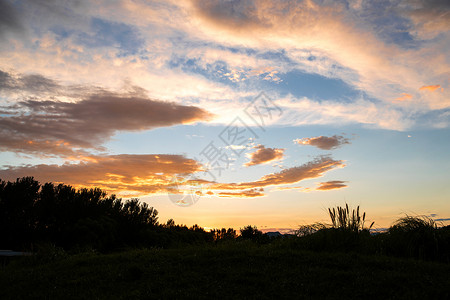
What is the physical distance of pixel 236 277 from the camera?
26.8 feet

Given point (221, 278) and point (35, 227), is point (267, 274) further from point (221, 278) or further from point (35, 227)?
point (35, 227)

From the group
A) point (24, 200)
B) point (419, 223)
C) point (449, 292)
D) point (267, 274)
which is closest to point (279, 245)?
point (267, 274)

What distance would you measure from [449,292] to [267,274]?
12.9 ft

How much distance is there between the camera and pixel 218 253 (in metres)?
10.5

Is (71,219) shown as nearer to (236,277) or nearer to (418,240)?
(236,277)

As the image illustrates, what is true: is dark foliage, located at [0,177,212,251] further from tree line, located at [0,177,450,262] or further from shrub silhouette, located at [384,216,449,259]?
shrub silhouette, located at [384,216,449,259]

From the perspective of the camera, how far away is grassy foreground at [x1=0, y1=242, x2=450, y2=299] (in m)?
7.16

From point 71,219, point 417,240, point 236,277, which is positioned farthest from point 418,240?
point 71,219

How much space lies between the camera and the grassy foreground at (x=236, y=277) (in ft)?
23.5

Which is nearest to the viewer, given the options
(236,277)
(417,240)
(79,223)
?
(236,277)

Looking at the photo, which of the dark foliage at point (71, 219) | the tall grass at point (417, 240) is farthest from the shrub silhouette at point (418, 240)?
the dark foliage at point (71, 219)

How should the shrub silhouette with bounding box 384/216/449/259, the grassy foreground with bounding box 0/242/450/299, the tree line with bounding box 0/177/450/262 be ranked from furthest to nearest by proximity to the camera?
the tree line with bounding box 0/177/450/262 → the shrub silhouette with bounding box 384/216/449/259 → the grassy foreground with bounding box 0/242/450/299

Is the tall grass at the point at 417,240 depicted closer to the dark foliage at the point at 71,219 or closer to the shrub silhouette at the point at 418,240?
the shrub silhouette at the point at 418,240

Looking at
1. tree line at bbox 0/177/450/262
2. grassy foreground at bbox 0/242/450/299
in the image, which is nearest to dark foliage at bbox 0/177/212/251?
tree line at bbox 0/177/450/262
